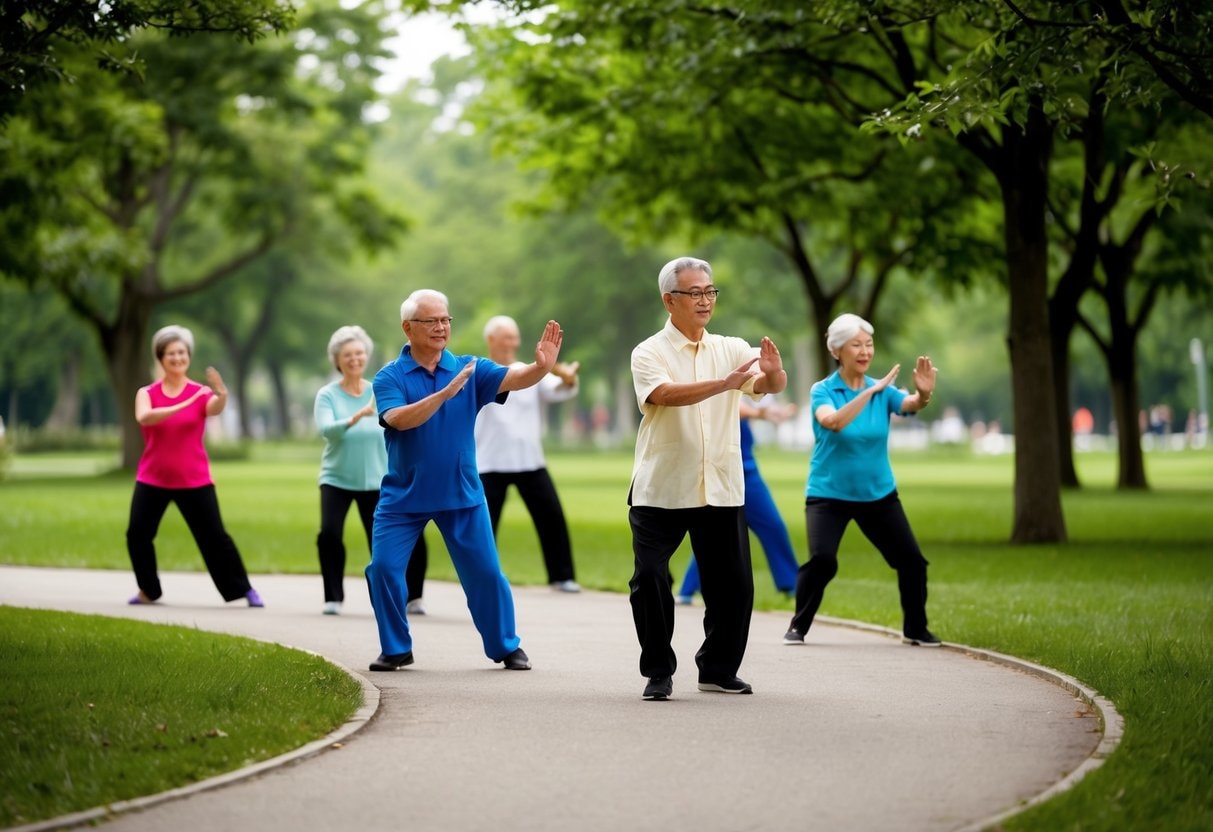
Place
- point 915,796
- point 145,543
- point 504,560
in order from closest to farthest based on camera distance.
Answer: point 915,796 → point 145,543 → point 504,560

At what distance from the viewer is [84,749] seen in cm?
662

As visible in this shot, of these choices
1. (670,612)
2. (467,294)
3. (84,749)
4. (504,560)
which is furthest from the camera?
(467,294)

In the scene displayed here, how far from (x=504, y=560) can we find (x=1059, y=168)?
44.6 feet

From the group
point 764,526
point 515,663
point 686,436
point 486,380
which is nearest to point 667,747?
point 686,436

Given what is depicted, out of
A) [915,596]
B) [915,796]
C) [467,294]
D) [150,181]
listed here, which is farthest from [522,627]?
[467,294]

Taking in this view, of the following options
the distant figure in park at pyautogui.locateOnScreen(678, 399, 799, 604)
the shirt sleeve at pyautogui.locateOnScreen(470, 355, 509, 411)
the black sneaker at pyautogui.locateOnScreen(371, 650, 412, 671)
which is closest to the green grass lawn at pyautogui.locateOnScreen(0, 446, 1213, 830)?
the distant figure in park at pyautogui.locateOnScreen(678, 399, 799, 604)

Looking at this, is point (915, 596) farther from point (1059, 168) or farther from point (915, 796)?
point (1059, 168)

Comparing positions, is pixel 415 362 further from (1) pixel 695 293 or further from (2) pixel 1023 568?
(2) pixel 1023 568

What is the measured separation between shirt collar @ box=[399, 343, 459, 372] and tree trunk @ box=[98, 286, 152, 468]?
1319 inches

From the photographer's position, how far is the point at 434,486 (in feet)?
30.4

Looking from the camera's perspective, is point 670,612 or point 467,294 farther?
point 467,294

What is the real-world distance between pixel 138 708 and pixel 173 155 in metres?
35.0

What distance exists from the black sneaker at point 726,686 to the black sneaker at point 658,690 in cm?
34

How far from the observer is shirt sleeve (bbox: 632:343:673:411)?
8281mm
